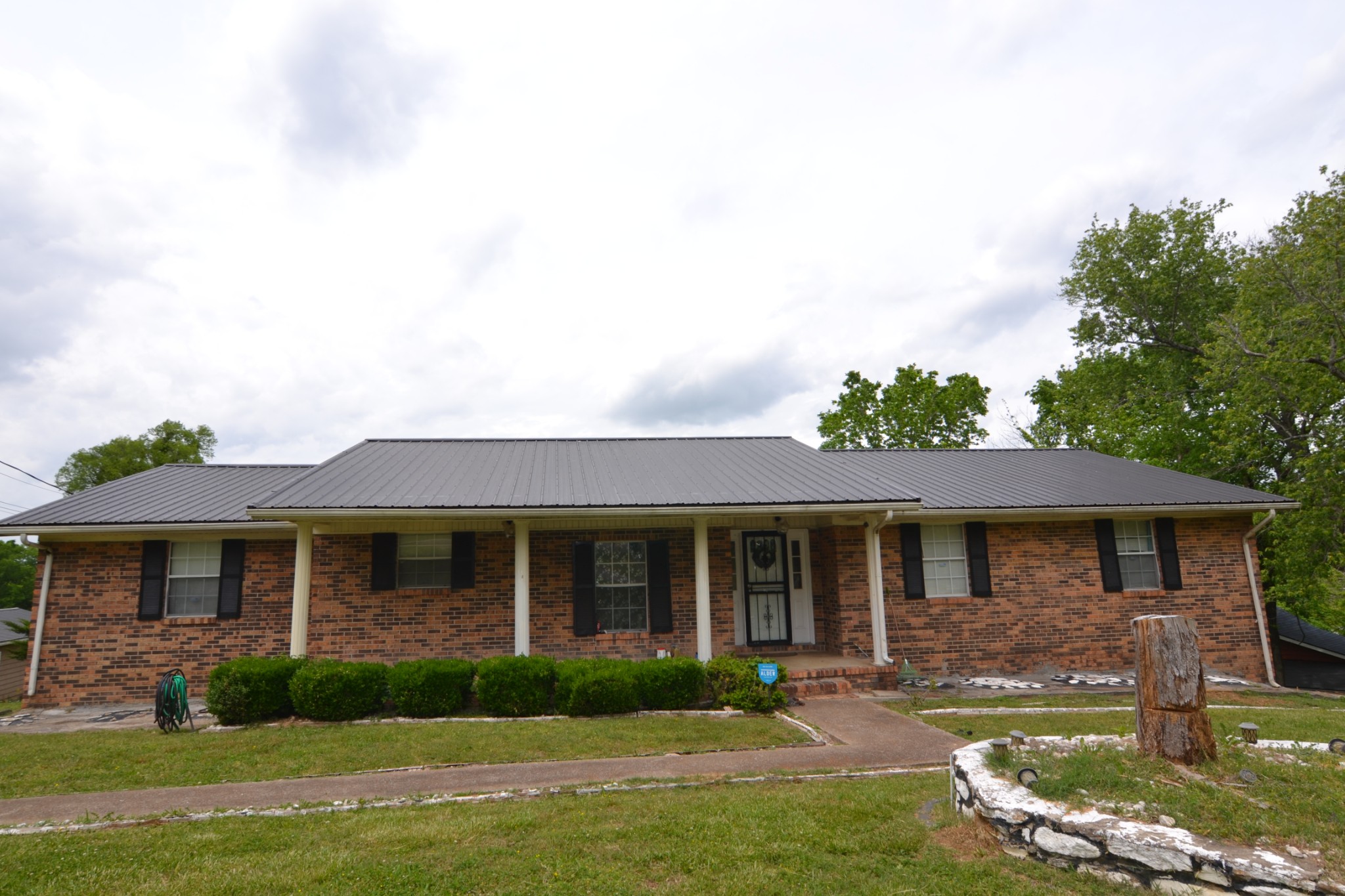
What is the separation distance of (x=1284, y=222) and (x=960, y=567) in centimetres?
1092

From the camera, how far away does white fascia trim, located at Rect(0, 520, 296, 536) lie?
1045 centimetres

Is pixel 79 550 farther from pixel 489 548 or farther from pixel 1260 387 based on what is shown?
pixel 1260 387

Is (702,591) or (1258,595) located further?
(1258,595)

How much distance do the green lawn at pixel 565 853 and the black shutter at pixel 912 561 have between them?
6874mm

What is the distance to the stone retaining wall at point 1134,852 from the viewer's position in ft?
11.1

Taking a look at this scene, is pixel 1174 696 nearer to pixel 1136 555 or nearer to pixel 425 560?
pixel 1136 555

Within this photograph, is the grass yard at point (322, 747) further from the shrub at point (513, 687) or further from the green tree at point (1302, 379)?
the green tree at point (1302, 379)

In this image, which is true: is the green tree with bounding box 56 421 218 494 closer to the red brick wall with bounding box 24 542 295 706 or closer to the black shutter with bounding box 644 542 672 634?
the red brick wall with bounding box 24 542 295 706

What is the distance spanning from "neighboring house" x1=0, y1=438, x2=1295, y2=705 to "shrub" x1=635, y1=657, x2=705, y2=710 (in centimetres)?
127

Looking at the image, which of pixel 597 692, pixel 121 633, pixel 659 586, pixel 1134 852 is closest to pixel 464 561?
pixel 659 586

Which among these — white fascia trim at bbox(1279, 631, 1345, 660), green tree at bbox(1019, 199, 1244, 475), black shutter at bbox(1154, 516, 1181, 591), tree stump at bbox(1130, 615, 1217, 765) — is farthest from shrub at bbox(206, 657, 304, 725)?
green tree at bbox(1019, 199, 1244, 475)

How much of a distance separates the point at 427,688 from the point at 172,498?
634 cm

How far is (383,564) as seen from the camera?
11133 millimetres

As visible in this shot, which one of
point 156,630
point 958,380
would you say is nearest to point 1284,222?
point 958,380
